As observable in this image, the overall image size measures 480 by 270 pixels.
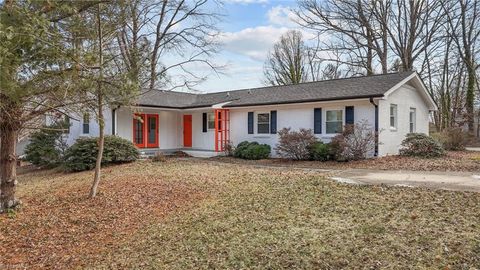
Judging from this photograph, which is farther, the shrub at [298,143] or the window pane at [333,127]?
the window pane at [333,127]

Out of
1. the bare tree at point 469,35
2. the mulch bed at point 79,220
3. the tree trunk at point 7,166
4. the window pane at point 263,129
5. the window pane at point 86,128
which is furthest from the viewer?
the bare tree at point 469,35

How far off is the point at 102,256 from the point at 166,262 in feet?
3.51

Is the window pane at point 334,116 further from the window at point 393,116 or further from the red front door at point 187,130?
the red front door at point 187,130

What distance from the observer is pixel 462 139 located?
768 inches

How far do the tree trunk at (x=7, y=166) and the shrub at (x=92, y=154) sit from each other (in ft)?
23.1

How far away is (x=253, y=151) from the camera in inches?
661

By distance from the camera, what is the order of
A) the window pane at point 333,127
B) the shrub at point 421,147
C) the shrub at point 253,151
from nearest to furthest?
the shrub at point 421,147 → the window pane at point 333,127 → the shrub at point 253,151

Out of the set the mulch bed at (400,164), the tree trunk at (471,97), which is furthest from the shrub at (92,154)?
the tree trunk at (471,97)

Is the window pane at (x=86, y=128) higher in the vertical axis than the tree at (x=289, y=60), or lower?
Result: lower

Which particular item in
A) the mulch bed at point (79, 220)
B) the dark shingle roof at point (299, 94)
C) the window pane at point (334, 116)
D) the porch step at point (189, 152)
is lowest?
the mulch bed at point (79, 220)

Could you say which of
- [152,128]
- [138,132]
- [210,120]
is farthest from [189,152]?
[138,132]

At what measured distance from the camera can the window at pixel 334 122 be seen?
50.8 feet

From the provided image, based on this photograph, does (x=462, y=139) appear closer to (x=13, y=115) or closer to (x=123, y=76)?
(x=123, y=76)

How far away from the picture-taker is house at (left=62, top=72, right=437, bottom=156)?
1502 centimetres
